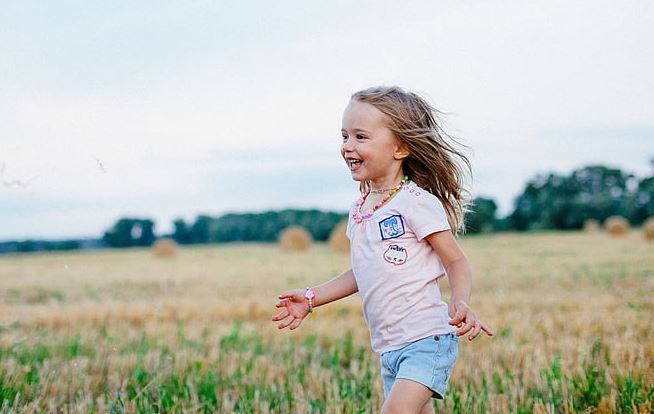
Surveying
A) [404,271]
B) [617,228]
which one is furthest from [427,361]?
[617,228]

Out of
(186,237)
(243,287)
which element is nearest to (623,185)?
(186,237)

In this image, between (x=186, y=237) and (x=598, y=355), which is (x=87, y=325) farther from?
(x=186, y=237)

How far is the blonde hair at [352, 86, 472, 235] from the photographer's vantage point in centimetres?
322

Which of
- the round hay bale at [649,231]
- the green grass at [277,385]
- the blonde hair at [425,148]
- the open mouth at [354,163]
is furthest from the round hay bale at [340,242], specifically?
the open mouth at [354,163]

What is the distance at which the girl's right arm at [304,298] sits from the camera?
10.6ft

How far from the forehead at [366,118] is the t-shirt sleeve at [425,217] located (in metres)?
0.36

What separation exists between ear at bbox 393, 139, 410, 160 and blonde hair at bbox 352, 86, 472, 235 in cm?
1

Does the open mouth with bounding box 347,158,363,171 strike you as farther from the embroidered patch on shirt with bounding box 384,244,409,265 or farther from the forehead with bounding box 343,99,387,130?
the embroidered patch on shirt with bounding box 384,244,409,265

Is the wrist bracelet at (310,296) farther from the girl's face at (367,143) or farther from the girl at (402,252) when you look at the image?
the girl's face at (367,143)

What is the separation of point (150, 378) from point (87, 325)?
3.66 metres

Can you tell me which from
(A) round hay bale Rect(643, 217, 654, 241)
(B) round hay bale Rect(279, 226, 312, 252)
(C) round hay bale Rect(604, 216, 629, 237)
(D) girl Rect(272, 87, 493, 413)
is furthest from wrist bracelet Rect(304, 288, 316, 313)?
(C) round hay bale Rect(604, 216, 629, 237)

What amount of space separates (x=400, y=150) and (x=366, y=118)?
22cm

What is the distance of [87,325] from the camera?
7910mm

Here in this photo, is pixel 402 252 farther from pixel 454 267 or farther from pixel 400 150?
pixel 400 150
